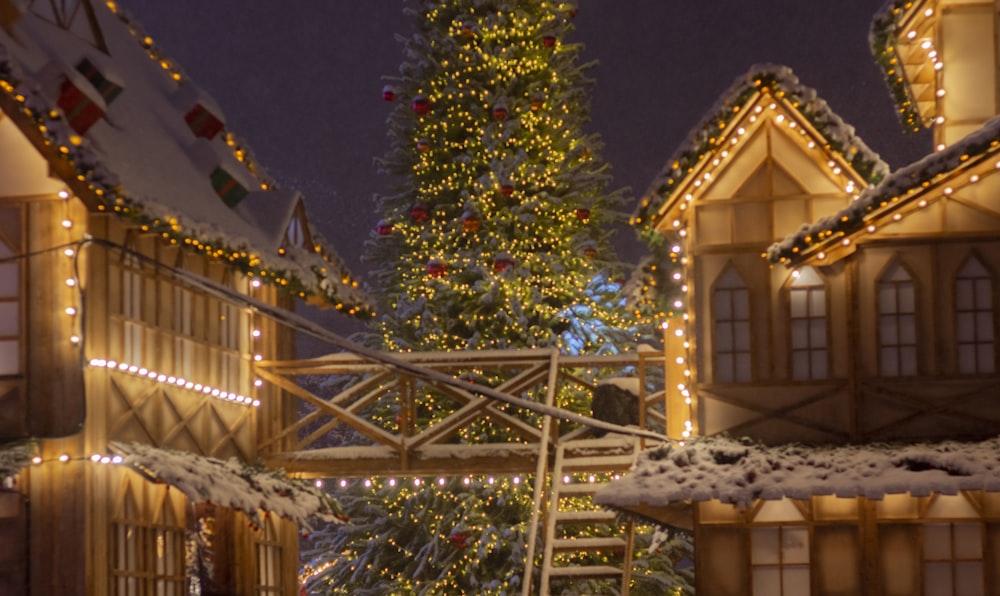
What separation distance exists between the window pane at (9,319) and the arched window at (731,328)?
6.77 metres

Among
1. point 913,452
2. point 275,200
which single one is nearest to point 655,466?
point 913,452

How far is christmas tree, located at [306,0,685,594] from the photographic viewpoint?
23188 mm

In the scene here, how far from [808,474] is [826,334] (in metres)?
1.85

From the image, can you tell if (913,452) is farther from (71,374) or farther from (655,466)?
(71,374)

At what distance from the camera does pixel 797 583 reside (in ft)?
50.6

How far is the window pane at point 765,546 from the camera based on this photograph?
50.8 ft

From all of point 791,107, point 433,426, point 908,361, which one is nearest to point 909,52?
point 791,107

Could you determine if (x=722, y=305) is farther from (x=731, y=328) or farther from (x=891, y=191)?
(x=891, y=191)

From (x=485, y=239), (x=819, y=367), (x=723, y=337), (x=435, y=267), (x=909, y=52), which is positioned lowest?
(x=819, y=367)

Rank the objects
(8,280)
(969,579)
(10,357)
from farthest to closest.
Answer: (969,579), (8,280), (10,357)

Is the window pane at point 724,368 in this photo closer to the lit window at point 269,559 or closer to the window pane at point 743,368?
the window pane at point 743,368

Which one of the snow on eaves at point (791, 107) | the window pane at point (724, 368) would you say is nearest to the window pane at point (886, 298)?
the snow on eaves at point (791, 107)

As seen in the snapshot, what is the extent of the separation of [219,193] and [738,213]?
624 cm

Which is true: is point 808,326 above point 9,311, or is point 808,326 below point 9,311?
below
